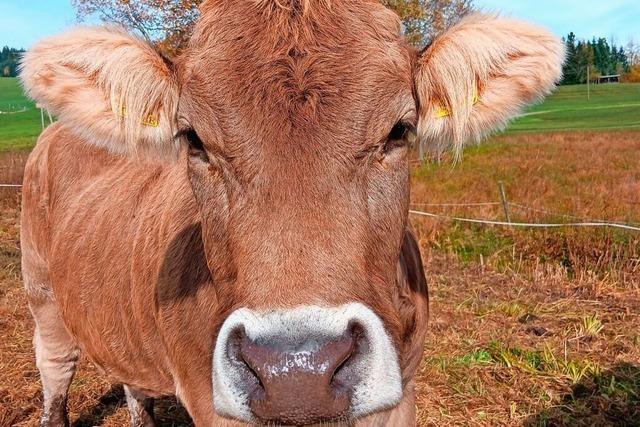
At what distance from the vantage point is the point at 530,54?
2.56m

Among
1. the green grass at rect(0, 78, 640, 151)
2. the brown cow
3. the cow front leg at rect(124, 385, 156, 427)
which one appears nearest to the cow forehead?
the brown cow

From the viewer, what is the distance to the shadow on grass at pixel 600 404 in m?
4.65

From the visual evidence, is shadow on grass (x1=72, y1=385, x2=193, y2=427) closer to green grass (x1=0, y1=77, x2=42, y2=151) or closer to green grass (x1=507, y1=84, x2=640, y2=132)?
green grass (x1=0, y1=77, x2=42, y2=151)

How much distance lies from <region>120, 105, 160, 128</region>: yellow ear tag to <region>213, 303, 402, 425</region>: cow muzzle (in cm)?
119

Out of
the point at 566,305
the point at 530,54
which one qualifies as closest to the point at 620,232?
the point at 566,305

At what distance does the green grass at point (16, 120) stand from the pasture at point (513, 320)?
13.3m

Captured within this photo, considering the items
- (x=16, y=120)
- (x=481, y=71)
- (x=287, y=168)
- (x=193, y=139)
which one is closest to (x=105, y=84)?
(x=193, y=139)

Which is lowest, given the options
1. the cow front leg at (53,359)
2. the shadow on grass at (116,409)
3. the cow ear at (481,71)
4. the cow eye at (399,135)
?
the shadow on grass at (116,409)

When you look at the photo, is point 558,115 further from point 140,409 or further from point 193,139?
point 193,139

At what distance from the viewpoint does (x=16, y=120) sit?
31125 millimetres

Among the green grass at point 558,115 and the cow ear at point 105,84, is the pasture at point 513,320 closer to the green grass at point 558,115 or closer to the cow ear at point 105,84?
the cow ear at point 105,84

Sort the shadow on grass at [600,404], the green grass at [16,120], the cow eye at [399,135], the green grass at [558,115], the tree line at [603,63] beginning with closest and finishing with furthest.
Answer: the cow eye at [399,135], the shadow on grass at [600,404], the green grass at [16,120], the green grass at [558,115], the tree line at [603,63]

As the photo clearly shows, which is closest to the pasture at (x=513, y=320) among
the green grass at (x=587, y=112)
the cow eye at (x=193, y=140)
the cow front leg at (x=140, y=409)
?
the cow front leg at (x=140, y=409)

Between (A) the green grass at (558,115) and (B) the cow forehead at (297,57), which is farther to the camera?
(A) the green grass at (558,115)
